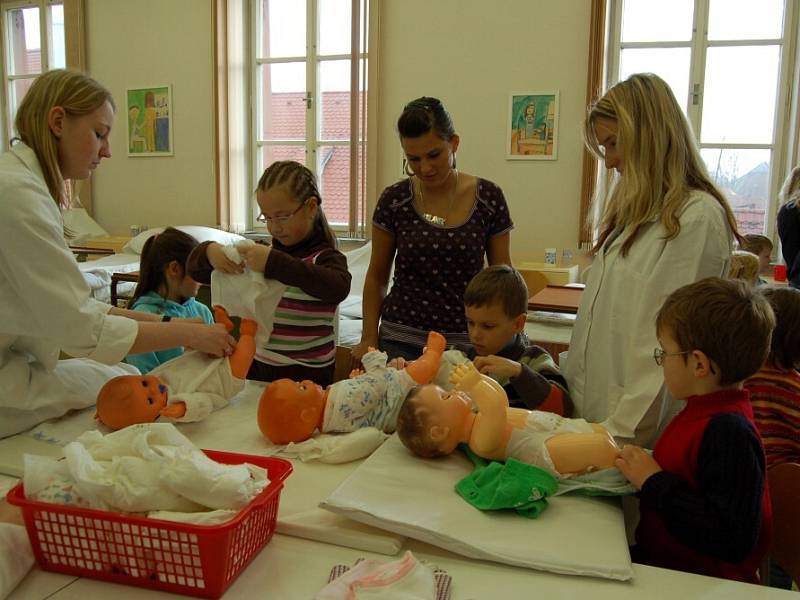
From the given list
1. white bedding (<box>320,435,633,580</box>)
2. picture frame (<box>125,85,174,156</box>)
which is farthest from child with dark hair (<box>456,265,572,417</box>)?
picture frame (<box>125,85,174,156</box>)

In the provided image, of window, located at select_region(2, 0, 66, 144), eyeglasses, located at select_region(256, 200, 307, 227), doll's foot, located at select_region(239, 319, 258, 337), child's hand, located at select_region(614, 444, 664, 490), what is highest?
window, located at select_region(2, 0, 66, 144)

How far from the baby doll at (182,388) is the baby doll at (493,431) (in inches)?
21.1

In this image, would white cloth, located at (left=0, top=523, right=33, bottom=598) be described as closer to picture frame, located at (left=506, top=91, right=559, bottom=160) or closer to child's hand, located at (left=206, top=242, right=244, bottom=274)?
child's hand, located at (left=206, top=242, right=244, bottom=274)

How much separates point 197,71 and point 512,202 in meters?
3.33

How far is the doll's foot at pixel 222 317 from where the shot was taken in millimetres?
1735

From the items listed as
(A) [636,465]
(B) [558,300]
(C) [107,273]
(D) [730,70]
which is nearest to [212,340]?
(A) [636,465]

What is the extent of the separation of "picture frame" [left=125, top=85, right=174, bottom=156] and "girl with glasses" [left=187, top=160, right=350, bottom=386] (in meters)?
5.12

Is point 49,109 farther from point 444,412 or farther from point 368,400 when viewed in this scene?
point 444,412

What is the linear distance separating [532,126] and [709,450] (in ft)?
14.5

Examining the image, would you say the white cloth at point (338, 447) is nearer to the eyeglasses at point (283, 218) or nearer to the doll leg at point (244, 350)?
the doll leg at point (244, 350)

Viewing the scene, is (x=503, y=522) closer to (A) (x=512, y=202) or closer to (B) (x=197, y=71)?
(A) (x=512, y=202)

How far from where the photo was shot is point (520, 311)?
177 centimetres

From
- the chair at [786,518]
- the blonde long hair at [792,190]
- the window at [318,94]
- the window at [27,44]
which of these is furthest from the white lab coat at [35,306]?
the window at [27,44]

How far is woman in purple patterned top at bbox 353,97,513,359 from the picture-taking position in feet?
6.56
